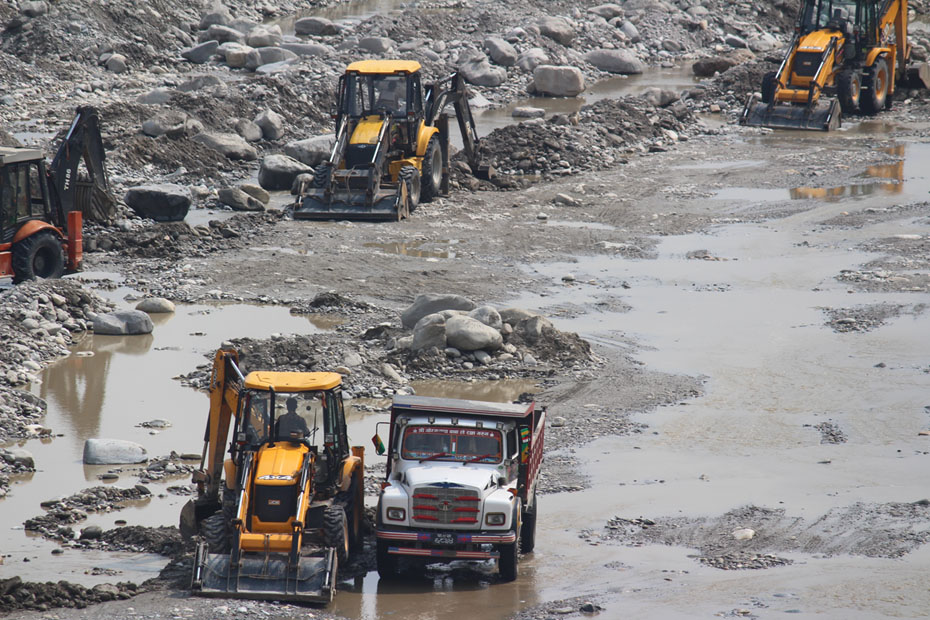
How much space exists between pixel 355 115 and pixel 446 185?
3.06 m

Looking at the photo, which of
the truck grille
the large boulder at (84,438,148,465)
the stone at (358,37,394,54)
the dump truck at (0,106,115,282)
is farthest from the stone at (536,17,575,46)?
the truck grille

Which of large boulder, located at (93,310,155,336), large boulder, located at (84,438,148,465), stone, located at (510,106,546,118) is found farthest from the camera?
stone, located at (510,106,546,118)

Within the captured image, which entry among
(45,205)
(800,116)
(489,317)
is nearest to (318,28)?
(800,116)

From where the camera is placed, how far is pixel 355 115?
26.2m

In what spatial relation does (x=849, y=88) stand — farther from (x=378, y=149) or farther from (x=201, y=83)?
(x=201, y=83)

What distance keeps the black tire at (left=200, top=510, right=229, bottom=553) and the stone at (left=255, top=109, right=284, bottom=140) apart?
79.3 ft

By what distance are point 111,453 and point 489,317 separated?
6.12 metres

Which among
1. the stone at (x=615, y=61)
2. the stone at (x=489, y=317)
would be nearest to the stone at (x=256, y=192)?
the stone at (x=489, y=317)

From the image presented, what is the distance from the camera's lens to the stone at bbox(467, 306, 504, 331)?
60.1 feet

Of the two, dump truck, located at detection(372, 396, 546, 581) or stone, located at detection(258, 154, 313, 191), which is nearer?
dump truck, located at detection(372, 396, 546, 581)

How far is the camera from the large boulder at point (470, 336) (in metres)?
17.9

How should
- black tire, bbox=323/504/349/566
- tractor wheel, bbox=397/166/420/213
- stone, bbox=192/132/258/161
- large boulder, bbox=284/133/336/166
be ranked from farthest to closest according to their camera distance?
stone, bbox=192/132/258/161
large boulder, bbox=284/133/336/166
tractor wheel, bbox=397/166/420/213
black tire, bbox=323/504/349/566

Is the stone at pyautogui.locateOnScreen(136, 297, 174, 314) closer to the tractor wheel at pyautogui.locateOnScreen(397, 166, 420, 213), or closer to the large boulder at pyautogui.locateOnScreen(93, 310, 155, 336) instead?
the large boulder at pyautogui.locateOnScreen(93, 310, 155, 336)

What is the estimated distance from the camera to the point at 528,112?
39.3 m
